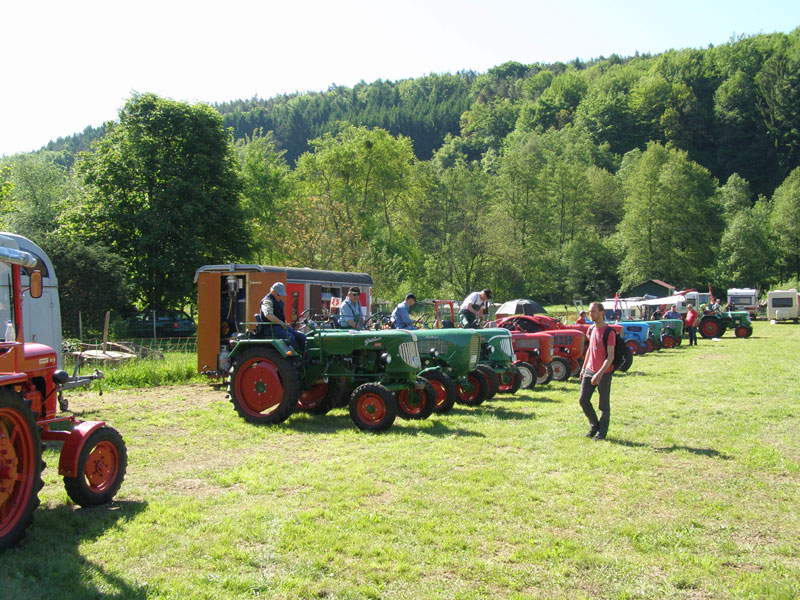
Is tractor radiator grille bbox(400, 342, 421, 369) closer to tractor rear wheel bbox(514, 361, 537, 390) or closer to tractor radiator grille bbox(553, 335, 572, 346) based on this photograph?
tractor rear wheel bbox(514, 361, 537, 390)

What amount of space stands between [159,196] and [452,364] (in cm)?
2066

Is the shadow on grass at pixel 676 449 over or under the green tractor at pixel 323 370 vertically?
under

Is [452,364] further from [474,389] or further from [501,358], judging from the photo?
[501,358]

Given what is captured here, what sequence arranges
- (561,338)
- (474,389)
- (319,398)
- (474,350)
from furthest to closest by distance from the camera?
1. (561,338)
2. (474,389)
3. (474,350)
4. (319,398)

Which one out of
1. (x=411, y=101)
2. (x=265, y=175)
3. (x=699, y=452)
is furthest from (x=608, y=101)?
(x=699, y=452)

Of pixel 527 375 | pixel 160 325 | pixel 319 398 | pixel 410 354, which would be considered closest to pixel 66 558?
pixel 410 354

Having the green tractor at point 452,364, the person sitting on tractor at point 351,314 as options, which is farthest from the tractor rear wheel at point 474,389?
the person sitting on tractor at point 351,314

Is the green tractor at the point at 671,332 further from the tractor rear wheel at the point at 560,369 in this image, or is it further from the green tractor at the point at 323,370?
the green tractor at the point at 323,370

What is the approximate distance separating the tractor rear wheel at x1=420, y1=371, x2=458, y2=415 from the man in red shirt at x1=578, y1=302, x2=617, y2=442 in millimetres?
1951

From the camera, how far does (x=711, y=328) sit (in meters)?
29.3

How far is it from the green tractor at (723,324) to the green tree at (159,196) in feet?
71.8

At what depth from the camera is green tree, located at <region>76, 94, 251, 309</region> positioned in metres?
26.5

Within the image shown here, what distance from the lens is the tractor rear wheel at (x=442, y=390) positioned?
357 inches

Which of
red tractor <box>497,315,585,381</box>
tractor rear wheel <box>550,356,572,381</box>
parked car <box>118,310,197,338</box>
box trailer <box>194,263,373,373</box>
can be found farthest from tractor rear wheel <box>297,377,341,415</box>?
parked car <box>118,310,197,338</box>
